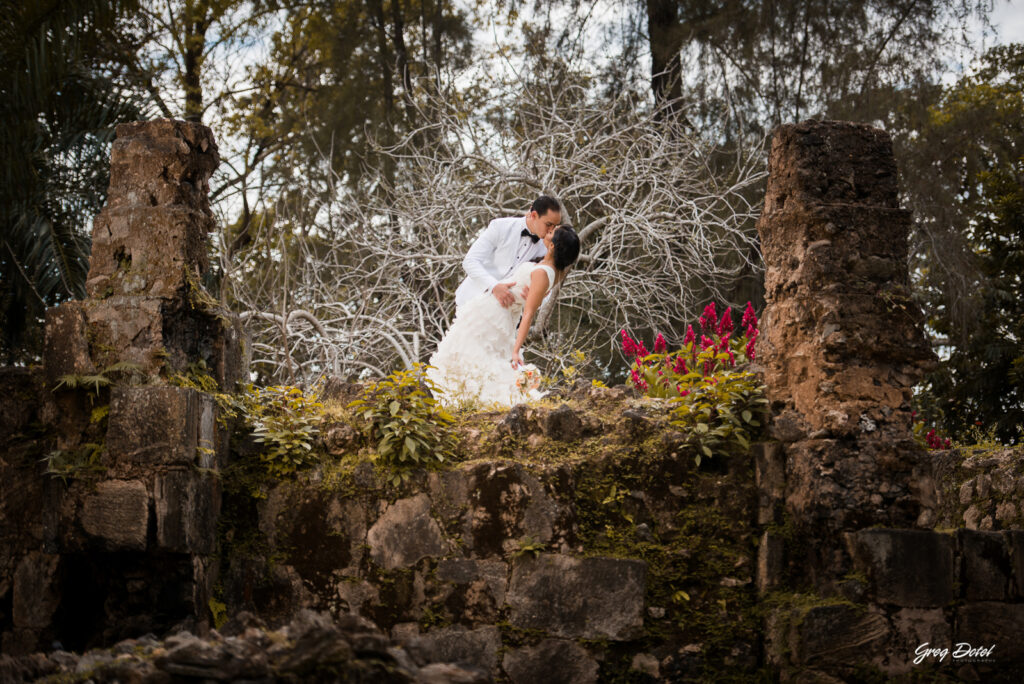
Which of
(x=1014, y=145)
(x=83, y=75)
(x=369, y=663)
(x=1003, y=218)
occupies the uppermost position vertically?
(x=83, y=75)

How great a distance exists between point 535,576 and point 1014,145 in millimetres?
10599

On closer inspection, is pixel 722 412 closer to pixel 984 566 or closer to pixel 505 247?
pixel 984 566

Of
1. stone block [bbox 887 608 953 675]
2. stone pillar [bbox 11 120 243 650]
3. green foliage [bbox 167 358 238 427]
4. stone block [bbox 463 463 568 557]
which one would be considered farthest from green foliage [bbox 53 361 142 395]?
stone block [bbox 887 608 953 675]

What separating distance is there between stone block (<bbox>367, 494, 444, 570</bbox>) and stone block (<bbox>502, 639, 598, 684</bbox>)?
2.07ft

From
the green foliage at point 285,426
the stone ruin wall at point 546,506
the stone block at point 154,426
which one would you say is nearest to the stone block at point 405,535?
the stone ruin wall at point 546,506

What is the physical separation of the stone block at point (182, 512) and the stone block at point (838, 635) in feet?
9.02

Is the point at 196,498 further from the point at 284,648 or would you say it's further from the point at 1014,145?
the point at 1014,145

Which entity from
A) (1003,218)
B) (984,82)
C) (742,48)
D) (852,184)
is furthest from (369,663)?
(984,82)

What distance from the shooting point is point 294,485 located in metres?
4.68

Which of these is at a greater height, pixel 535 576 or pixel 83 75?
pixel 83 75

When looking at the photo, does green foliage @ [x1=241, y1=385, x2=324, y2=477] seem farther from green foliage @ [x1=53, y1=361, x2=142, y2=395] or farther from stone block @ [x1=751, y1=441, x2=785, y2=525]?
stone block @ [x1=751, y1=441, x2=785, y2=525]

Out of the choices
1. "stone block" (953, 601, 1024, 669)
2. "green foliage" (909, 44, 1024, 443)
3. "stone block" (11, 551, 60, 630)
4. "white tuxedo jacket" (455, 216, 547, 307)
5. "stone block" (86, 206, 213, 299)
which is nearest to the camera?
"stone block" (953, 601, 1024, 669)

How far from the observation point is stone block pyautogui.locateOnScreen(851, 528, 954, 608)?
4.16 metres

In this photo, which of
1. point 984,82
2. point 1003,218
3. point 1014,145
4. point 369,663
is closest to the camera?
point 369,663
